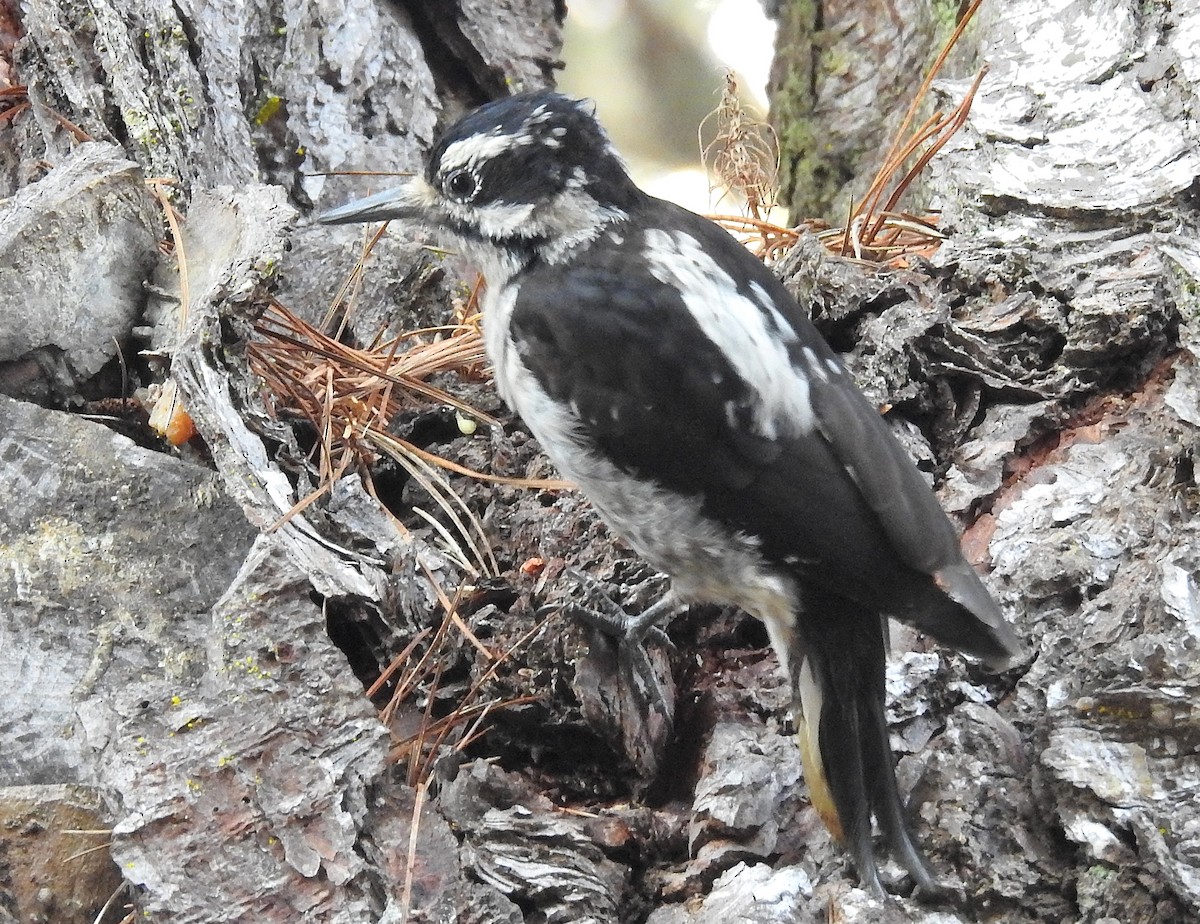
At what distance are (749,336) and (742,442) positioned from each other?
0.19 metres

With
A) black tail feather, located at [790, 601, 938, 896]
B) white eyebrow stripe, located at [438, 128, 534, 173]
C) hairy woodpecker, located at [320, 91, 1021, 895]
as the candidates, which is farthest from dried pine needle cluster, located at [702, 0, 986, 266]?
black tail feather, located at [790, 601, 938, 896]

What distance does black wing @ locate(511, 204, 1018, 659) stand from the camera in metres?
1.65

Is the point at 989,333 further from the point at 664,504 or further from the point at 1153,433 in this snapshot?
the point at 664,504

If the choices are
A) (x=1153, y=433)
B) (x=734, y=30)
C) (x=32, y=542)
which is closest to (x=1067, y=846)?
(x=1153, y=433)

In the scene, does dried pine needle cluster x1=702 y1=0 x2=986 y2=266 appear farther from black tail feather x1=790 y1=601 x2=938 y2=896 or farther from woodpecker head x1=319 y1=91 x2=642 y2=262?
black tail feather x1=790 y1=601 x2=938 y2=896

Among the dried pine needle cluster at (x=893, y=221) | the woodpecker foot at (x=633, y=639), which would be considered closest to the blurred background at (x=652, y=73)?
the dried pine needle cluster at (x=893, y=221)

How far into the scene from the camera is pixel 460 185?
6.76 ft

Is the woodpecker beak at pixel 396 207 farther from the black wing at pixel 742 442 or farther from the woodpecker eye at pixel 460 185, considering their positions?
the black wing at pixel 742 442

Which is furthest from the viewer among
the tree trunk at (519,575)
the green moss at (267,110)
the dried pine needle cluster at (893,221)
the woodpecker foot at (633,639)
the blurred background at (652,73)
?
the blurred background at (652,73)

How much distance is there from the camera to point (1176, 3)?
233cm

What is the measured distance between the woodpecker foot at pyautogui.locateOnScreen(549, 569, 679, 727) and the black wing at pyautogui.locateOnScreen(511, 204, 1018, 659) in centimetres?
23

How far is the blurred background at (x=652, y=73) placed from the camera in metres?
4.65

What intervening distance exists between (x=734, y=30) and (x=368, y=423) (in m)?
2.88

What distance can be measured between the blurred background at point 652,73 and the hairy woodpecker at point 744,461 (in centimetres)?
274
